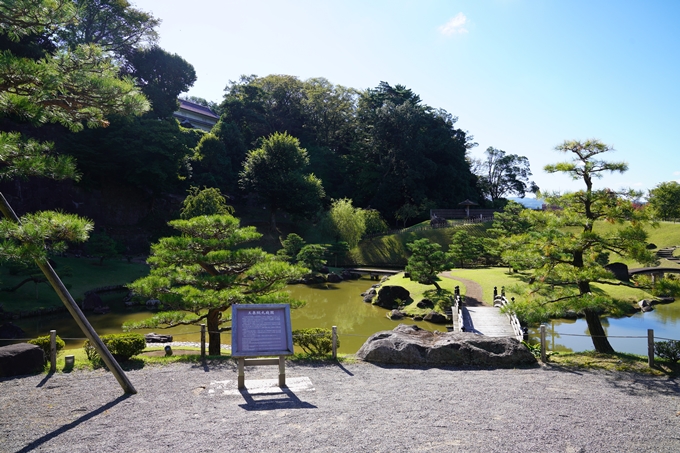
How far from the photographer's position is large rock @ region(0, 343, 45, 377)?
305 inches

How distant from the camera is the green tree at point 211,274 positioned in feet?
30.5

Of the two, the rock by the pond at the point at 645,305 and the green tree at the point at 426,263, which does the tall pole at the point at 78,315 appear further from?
the rock by the pond at the point at 645,305

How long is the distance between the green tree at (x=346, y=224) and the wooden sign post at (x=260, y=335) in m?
28.3

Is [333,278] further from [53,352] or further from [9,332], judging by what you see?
[53,352]

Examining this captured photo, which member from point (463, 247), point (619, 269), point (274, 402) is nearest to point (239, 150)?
point (463, 247)

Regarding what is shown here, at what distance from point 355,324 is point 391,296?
3.83 meters

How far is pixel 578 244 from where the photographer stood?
9.77m

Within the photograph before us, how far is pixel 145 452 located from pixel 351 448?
2216 millimetres

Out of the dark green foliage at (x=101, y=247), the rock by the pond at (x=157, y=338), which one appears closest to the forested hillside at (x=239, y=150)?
the dark green foliage at (x=101, y=247)

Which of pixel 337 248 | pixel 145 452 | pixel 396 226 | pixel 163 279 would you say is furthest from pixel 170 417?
pixel 396 226

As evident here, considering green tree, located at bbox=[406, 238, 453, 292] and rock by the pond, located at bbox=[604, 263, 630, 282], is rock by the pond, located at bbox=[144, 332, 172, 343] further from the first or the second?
rock by the pond, located at bbox=[604, 263, 630, 282]

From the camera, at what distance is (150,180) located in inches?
1328

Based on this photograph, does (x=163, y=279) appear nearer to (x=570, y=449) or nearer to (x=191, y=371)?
(x=191, y=371)

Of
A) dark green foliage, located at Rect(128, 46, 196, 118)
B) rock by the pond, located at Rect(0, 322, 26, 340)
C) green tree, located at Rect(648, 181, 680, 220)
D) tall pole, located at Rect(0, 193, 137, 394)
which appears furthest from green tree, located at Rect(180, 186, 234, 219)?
green tree, located at Rect(648, 181, 680, 220)
